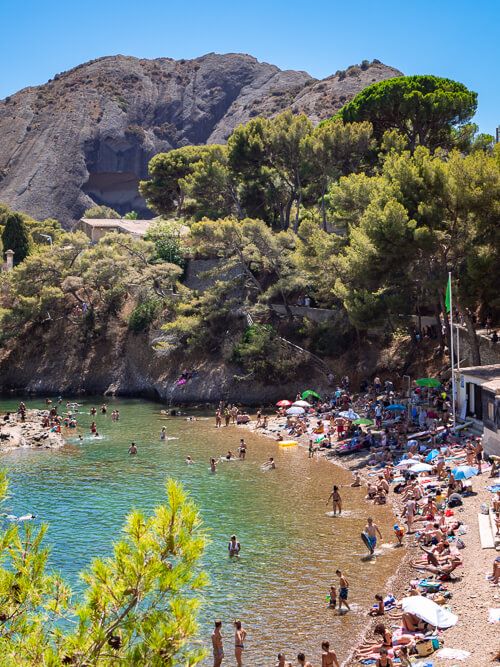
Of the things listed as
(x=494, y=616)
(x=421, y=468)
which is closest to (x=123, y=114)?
(x=421, y=468)

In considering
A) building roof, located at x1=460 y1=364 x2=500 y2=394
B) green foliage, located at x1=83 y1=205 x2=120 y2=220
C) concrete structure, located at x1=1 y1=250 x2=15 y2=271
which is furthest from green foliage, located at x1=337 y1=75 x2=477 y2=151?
green foliage, located at x1=83 y1=205 x2=120 y2=220

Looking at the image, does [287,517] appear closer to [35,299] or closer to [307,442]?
[307,442]

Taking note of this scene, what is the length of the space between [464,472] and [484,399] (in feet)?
14.8

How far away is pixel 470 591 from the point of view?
63.0ft

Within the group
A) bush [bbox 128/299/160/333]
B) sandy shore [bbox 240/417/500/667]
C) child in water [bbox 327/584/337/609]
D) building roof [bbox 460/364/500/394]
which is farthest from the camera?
bush [bbox 128/299/160/333]

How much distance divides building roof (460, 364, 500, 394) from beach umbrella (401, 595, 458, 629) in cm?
1366

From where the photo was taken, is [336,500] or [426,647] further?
[336,500]

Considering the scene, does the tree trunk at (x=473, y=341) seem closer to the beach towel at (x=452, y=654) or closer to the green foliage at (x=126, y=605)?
the beach towel at (x=452, y=654)

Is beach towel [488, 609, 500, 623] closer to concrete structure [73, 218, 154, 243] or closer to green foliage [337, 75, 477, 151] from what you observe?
green foliage [337, 75, 477, 151]

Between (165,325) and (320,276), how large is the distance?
10.5m

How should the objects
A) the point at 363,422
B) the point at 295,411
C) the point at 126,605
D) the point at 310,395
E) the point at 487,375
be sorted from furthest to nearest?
the point at 310,395
the point at 295,411
the point at 363,422
the point at 487,375
the point at 126,605

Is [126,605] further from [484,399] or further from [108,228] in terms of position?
[108,228]

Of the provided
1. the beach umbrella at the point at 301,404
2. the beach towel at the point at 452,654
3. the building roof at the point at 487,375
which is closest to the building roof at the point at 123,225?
the beach umbrella at the point at 301,404

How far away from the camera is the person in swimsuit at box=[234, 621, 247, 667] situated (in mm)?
17445
